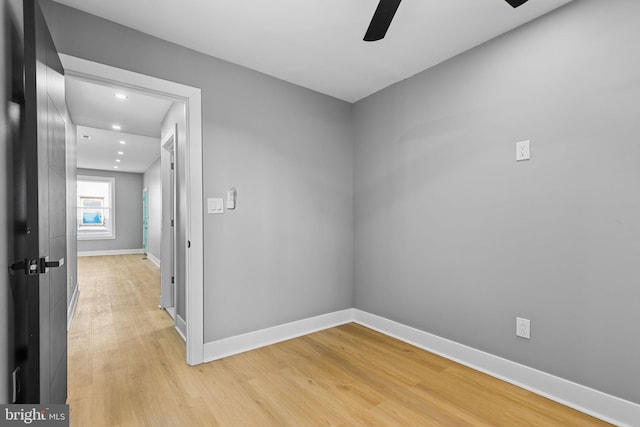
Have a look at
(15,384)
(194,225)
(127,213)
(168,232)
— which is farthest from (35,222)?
(127,213)

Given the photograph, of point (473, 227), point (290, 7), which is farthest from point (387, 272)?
point (290, 7)

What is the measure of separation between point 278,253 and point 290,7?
6.67 feet

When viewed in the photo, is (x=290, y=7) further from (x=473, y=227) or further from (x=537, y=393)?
(x=537, y=393)

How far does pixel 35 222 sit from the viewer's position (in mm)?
1250

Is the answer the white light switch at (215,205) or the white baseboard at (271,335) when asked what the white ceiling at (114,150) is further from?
the white baseboard at (271,335)

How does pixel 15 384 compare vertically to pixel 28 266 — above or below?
below

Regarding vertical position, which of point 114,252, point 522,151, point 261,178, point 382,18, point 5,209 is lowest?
point 114,252

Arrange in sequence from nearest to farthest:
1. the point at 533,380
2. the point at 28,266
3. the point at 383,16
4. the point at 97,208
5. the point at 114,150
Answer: the point at 28,266 < the point at 383,16 < the point at 533,380 < the point at 114,150 < the point at 97,208

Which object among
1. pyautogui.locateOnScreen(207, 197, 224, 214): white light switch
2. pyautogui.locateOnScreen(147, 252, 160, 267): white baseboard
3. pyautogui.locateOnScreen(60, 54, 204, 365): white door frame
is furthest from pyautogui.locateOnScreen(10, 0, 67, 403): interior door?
pyautogui.locateOnScreen(147, 252, 160, 267): white baseboard

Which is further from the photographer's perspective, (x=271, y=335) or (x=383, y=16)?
(x=271, y=335)

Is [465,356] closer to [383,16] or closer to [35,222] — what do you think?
[383,16]

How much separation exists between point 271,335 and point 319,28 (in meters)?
2.66

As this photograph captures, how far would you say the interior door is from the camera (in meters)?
1.23

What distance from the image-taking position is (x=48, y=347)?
145cm
